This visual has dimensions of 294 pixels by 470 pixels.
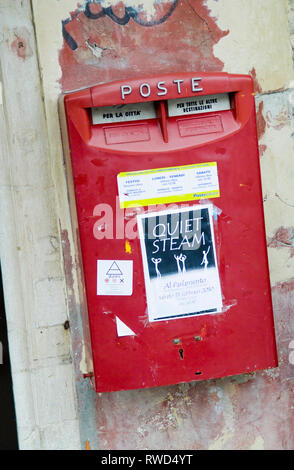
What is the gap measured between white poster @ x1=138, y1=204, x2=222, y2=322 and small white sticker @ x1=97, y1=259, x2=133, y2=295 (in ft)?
0.22

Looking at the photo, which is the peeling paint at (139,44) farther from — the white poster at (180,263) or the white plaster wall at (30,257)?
the white poster at (180,263)

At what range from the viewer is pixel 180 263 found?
229 cm

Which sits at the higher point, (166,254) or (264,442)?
(166,254)

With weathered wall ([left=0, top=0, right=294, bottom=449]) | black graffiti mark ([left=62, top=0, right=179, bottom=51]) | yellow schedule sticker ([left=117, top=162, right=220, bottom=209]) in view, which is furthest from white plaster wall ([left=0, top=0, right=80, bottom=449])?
yellow schedule sticker ([left=117, top=162, right=220, bottom=209])

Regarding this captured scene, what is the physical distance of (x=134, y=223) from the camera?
2.26 metres

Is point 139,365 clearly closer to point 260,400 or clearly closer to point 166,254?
point 166,254

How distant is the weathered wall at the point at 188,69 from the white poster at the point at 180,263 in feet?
1.42

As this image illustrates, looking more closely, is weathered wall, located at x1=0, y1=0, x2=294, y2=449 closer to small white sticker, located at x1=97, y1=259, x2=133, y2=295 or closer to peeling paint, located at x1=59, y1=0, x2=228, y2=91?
peeling paint, located at x1=59, y1=0, x2=228, y2=91

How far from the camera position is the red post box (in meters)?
2.21

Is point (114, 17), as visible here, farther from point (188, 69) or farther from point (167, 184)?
point (167, 184)

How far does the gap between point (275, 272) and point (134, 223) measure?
80cm

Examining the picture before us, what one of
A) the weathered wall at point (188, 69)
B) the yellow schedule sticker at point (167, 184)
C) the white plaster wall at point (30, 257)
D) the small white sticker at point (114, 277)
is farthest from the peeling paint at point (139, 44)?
the small white sticker at point (114, 277)

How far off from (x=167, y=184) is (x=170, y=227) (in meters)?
0.17

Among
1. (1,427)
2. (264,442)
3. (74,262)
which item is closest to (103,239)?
(74,262)
